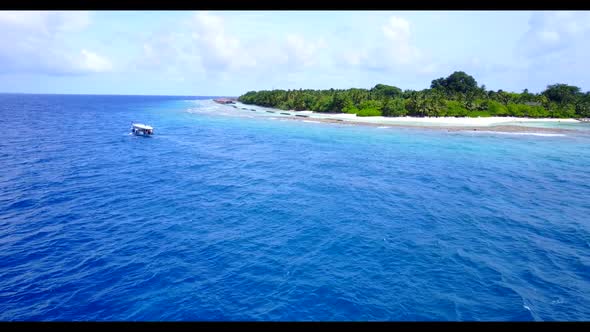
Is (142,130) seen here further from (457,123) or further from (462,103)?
(462,103)

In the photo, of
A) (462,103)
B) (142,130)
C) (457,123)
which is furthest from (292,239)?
(462,103)

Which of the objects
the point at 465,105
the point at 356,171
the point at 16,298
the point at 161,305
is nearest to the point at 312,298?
the point at 161,305

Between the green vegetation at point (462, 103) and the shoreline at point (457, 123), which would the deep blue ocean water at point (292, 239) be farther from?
the green vegetation at point (462, 103)

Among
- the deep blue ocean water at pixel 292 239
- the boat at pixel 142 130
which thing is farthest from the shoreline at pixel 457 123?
the boat at pixel 142 130

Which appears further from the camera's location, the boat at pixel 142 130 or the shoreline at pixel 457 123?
the shoreline at pixel 457 123

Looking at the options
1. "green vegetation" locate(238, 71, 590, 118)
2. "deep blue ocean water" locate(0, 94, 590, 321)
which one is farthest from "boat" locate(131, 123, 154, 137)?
"green vegetation" locate(238, 71, 590, 118)
